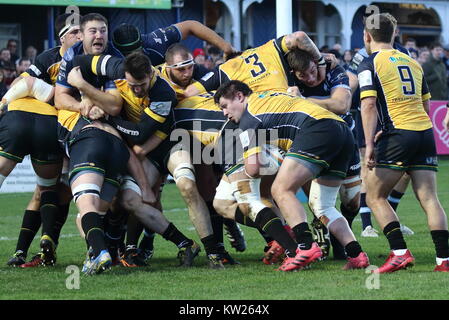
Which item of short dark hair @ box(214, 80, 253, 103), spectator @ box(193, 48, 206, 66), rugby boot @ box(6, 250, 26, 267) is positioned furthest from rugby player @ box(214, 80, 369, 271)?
spectator @ box(193, 48, 206, 66)

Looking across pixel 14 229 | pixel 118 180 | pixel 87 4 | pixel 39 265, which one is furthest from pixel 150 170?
pixel 87 4

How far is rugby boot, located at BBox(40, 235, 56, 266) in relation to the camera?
8891 millimetres

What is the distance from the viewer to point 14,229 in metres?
12.3

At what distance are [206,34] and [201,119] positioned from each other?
1.53m

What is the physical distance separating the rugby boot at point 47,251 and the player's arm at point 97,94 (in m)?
1.37

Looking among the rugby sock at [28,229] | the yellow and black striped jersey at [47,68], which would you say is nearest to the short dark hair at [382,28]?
the yellow and black striped jersey at [47,68]

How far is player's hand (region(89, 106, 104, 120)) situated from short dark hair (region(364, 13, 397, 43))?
2430 millimetres

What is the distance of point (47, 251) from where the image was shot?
8.90 m

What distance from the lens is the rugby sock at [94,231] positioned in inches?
306

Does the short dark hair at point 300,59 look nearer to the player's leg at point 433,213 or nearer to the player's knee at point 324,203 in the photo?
the player's knee at point 324,203

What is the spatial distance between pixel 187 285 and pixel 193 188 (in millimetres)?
1412

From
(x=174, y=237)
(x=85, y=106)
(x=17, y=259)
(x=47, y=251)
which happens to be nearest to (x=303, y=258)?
(x=174, y=237)
